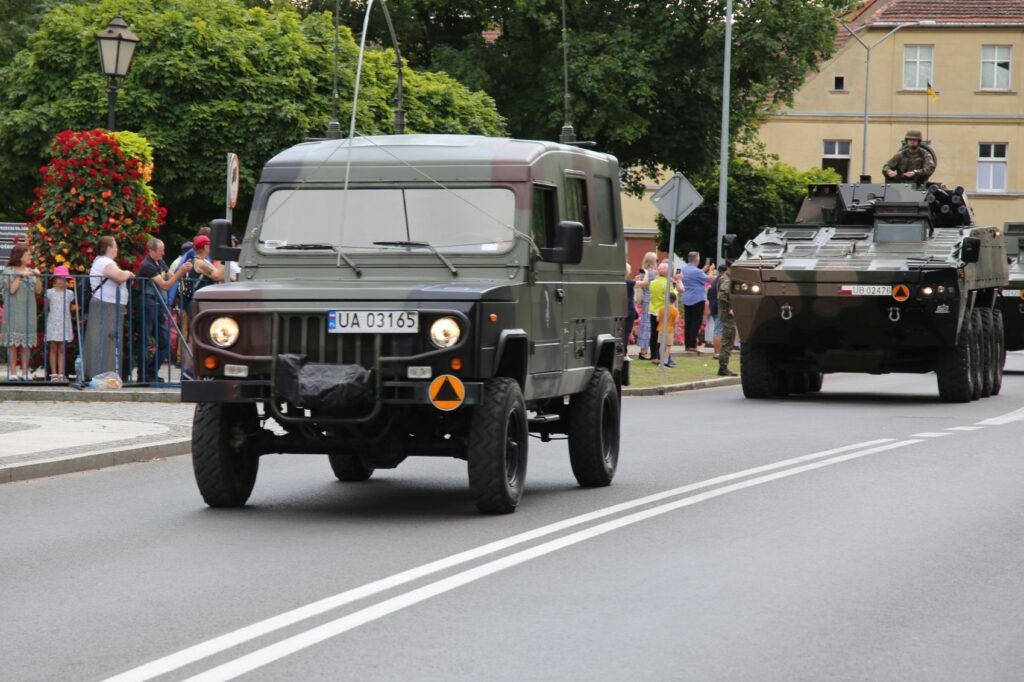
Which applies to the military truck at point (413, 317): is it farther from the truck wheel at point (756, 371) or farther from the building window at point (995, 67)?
the building window at point (995, 67)

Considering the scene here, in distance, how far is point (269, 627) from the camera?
7406 millimetres

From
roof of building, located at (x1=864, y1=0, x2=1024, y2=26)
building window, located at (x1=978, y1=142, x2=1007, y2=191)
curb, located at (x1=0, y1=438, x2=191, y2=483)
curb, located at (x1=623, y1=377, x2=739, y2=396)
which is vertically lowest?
curb, located at (x1=623, y1=377, x2=739, y2=396)

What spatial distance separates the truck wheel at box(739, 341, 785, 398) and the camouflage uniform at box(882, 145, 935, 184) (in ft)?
10.5

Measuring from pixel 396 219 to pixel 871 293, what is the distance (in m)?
11.5

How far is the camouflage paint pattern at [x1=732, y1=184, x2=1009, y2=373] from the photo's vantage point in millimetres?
22203

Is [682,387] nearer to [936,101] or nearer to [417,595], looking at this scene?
[417,595]

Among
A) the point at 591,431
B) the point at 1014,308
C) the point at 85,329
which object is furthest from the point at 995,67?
the point at 591,431

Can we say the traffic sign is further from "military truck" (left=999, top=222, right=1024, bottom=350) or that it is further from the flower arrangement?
the flower arrangement

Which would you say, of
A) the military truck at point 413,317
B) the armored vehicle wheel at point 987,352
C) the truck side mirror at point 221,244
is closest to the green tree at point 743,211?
Result: the armored vehicle wheel at point 987,352

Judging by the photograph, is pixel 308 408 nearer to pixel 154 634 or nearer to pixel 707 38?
pixel 154 634

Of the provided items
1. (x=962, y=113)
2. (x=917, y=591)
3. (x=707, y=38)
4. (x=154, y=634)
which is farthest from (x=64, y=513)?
(x=962, y=113)

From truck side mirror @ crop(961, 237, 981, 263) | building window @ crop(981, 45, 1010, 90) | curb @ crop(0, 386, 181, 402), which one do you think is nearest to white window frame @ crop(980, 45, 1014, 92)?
building window @ crop(981, 45, 1010, 90)

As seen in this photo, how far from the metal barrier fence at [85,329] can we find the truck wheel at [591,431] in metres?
8.21

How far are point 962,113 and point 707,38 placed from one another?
27.6 meters
